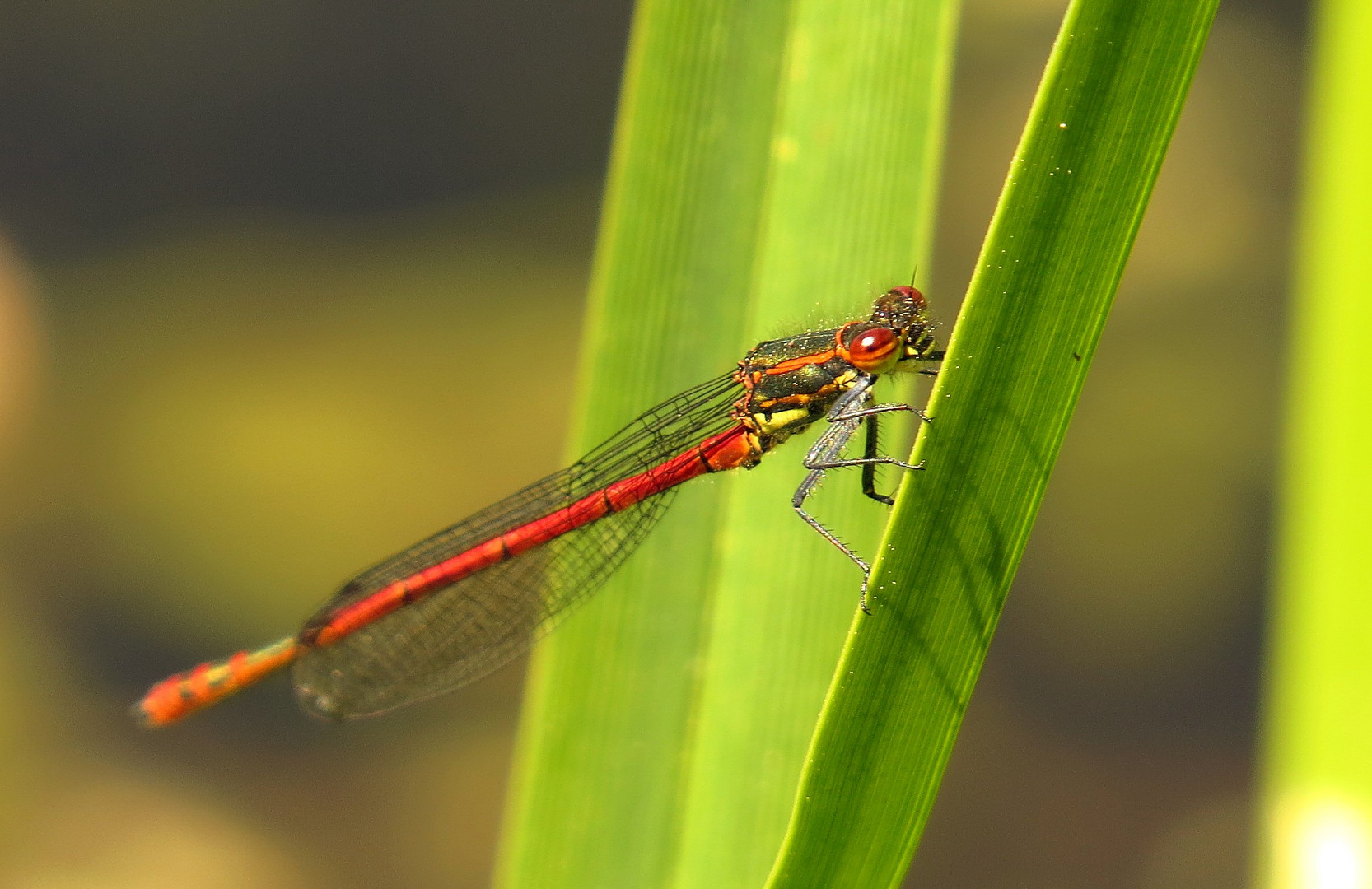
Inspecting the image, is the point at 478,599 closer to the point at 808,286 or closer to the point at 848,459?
the point at 848,459

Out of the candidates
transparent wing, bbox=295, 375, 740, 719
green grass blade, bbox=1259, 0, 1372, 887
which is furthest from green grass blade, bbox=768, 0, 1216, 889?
transparent wing, bbox=295, 375, 740, 719

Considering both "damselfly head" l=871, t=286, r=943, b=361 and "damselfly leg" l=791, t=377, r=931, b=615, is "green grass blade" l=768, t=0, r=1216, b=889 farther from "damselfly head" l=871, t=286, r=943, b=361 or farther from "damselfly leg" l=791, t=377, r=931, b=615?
"damselfly head" l=871, t=286, r=943, b=361

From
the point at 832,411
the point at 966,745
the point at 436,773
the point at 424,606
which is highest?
the point at 832,411

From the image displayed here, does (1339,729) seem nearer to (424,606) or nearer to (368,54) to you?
(424,606)

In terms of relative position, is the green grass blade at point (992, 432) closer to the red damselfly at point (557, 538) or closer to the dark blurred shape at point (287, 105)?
the red damselfly at point (557, 538)

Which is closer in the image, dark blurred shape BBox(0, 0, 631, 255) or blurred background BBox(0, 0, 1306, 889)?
blurred background BBox(0, 0, 1306, 889)

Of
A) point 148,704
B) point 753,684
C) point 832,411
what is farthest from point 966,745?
point 148,704
